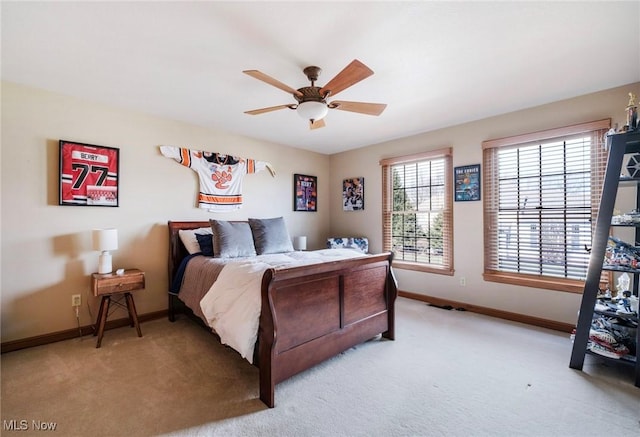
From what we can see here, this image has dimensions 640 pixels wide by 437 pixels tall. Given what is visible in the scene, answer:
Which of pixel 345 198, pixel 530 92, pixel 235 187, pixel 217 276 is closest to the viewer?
pixel 217 276

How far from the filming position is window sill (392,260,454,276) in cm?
398

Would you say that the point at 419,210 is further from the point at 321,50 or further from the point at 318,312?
the point at 321,50

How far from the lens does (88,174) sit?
303 cm

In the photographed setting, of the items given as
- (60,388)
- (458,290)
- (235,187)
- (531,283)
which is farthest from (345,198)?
(60,388)

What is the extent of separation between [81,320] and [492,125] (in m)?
5.19

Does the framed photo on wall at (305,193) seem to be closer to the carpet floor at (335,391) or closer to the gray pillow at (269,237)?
the gray pillow at (269,237)

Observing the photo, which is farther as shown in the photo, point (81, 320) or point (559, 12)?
point (81, 320)

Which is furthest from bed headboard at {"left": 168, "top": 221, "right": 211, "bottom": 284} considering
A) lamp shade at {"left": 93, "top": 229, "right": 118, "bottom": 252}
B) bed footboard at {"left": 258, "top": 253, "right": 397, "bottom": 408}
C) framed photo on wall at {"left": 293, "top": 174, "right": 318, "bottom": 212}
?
bed footboard at {"left": 258, "top": 253, "right": 397, "bottom": 408}

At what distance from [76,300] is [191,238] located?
1.25 m

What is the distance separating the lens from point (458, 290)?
12.7 feet

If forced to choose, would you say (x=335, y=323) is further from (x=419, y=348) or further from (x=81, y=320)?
(x=81, y=320)

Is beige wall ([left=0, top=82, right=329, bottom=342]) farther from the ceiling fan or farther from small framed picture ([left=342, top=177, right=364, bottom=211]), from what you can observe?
small framed picture ([left=342, top=177, right=364, bottom=211])

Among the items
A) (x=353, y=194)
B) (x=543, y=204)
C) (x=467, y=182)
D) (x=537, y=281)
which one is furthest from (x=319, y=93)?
(x=537, y=281)

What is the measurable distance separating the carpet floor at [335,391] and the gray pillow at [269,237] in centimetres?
123
